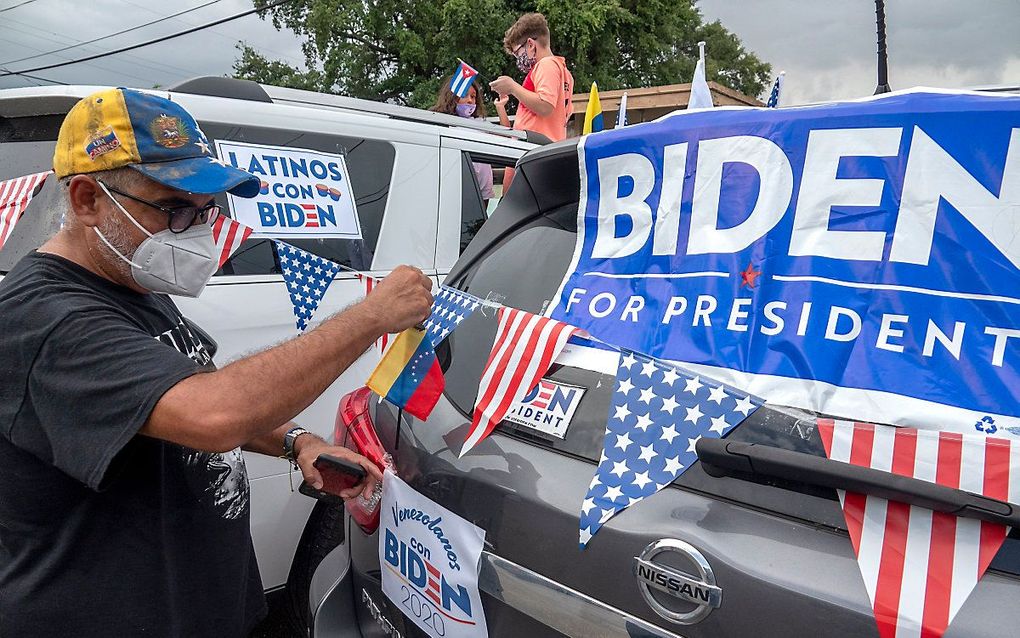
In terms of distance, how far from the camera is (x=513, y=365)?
5.59ft

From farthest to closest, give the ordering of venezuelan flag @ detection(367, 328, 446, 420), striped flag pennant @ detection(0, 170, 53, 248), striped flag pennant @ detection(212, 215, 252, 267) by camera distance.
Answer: striped flag pennant @ detection(0, 170, 53, 248), striped flag pennant @ detection(212, 215, 252, 267), venezuelan flag @ detection(367, 328, 446, 420)

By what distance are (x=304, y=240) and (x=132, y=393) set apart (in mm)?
1912

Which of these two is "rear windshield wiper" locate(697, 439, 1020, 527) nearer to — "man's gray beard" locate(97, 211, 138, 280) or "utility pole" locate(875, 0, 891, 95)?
"man's gray beard" locate(97, 211, 138, 280)

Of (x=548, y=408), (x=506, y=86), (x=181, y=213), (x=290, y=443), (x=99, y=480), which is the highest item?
(x=506, y=86)

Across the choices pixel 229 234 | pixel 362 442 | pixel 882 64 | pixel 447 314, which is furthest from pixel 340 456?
pixel 882 64

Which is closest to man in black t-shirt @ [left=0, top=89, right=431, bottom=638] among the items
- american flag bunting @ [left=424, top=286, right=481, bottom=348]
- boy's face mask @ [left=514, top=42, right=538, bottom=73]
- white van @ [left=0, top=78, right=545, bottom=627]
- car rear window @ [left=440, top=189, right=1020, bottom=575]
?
american flag bunting @ [left=424, top=286, right=481, bottom=348]

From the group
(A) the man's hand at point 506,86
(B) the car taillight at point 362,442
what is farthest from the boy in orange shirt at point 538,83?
(B) the car taillight at point 362,442

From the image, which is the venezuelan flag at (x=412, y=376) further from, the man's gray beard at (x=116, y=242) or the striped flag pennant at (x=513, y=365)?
the man's gray beard at (x=116, y=242)

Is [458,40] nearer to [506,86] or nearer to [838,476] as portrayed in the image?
[506,86]

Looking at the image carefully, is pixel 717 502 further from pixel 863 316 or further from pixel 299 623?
pixel 299 623

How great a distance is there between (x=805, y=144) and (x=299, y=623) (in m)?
2.47

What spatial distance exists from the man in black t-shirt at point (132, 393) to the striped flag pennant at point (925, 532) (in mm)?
969

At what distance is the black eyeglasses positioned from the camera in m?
1.58

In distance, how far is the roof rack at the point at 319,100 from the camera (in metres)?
3.24
